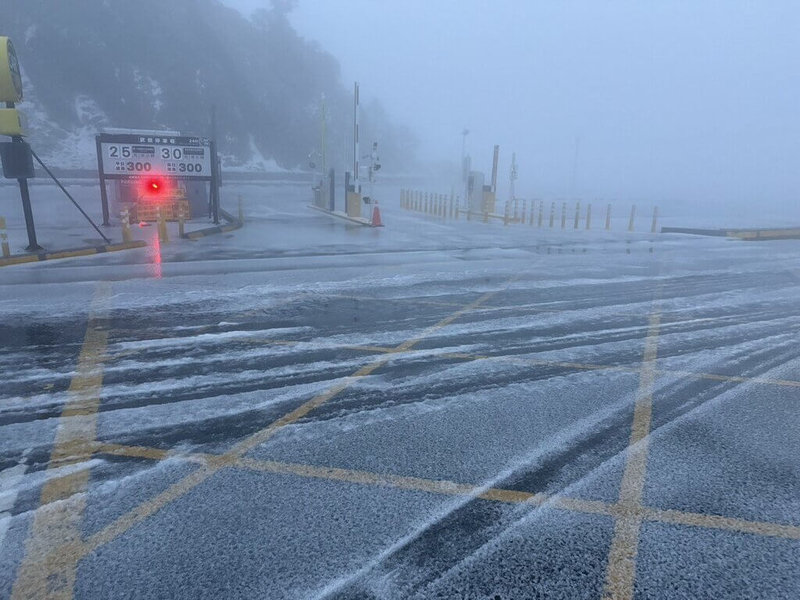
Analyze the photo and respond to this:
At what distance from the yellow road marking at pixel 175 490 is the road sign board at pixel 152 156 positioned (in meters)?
15.3

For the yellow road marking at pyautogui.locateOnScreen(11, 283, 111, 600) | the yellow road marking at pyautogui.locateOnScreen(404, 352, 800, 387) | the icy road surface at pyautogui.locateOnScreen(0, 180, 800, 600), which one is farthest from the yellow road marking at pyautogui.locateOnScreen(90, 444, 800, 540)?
the yellow road marking at pyautogui.locateOnScreen(404, 352, 800, 387)

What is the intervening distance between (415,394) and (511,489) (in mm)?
1535

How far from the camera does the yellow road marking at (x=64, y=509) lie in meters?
2.58

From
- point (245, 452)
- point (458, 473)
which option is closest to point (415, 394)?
point (458, 473)

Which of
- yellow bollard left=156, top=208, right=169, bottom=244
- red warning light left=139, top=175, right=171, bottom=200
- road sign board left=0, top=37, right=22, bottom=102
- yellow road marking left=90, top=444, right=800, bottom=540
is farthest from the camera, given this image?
red warning light left=139, top=175, right=171, bottom=200

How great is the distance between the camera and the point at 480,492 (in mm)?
3312

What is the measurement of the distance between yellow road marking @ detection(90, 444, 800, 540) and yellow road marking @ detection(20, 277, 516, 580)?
0.30ft

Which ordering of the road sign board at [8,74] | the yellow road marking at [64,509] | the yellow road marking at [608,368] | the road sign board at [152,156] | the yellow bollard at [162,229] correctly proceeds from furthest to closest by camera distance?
1. the road sign board at [152,156]
2. the yellow bollard at [162,229]
3. the road sign board at [8,74]
4. the yellow road marking at [608,368]
5. the yellow road marking at [64,509]

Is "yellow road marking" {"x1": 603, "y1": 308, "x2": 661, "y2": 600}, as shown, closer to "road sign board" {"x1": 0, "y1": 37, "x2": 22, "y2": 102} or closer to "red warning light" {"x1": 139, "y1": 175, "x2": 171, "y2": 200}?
"road sign board" {"x1": 0, "y1": 37, "x2": 22, "y2": 102}

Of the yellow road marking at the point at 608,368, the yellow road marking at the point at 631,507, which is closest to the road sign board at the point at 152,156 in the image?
the yellow road marking at the point at 608,368

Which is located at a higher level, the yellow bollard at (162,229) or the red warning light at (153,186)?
the red warning light at (153,186)

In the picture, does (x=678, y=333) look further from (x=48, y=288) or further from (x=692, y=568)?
(x=48, y=288)

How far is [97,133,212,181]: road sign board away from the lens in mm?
17359

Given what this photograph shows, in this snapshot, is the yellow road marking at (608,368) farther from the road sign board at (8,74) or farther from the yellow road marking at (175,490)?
the road sign board at (8,74)
